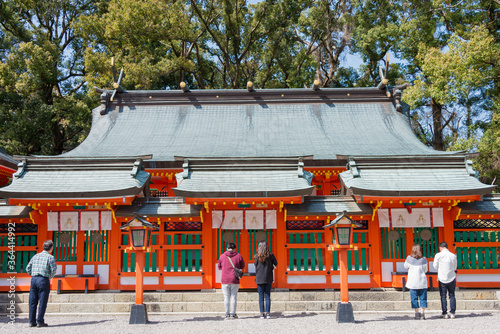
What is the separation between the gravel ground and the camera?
7.43m

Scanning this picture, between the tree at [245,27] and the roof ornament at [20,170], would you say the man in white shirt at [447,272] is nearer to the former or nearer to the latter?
the roof ornament at [20,170]

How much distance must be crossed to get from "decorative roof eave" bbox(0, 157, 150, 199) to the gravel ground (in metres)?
2.64

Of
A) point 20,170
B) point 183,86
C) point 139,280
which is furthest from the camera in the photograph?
point 183,86

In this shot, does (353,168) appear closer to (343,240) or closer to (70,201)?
(343,240)

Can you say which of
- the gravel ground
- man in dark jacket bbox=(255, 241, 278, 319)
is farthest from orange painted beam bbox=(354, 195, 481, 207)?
man in dark jacket bbox=(255, 241, 278, 319)

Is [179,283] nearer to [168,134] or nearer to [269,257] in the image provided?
[269,257]

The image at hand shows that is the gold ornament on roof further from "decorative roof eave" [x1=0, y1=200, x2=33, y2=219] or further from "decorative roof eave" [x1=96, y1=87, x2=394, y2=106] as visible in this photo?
"decorative roof eave" [x1=0, y1=200, x2=33, y2=219]

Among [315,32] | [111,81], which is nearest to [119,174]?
[111,81]

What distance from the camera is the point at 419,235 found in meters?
10.3

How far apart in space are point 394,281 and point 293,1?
2009cm

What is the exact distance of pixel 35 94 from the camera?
2370cm

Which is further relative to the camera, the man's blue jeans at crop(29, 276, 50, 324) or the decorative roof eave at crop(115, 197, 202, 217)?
the decorative roof eave at crop(115, 197, 202, 217)

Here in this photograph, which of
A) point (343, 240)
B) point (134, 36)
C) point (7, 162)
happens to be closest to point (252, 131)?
point (343, 240)

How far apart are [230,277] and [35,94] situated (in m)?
20.5
